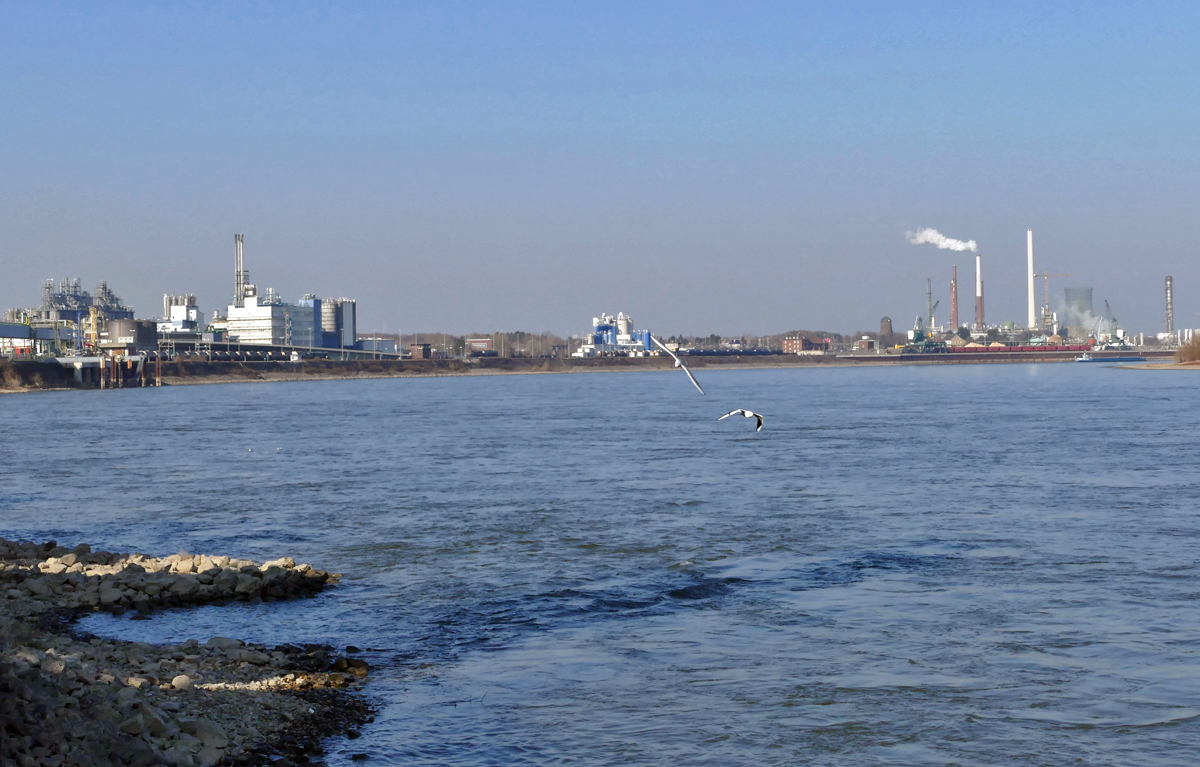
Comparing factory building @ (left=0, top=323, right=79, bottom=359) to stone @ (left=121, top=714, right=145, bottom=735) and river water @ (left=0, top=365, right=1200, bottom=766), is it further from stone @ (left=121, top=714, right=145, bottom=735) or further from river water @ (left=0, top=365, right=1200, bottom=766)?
stone @ (left=121, top=714, right=145, bottom=735)

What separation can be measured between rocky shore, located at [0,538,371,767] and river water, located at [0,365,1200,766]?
73 cm

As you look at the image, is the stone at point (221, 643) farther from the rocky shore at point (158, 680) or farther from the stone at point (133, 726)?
the stone at point (133, 726)

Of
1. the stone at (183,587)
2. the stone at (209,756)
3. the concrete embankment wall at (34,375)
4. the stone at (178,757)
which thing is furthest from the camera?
the concrete embankment wall at (34,375)

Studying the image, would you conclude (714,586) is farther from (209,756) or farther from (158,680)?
(209,756)

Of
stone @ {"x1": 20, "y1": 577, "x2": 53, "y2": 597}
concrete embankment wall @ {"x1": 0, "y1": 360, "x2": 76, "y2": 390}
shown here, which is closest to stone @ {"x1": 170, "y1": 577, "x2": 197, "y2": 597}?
stone @ {"x1": 20, "y1": 577, "x2": 53, "y2": 597}

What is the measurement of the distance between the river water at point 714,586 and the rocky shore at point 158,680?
28.9 inches

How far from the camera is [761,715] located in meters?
14.6

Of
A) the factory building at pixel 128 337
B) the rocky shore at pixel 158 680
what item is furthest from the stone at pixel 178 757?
the factory building at pixel 128 337

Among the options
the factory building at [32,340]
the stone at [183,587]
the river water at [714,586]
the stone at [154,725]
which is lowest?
the river water at [714,586]

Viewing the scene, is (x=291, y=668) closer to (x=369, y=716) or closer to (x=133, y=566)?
(x=369, y=716)

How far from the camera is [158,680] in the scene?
1419 centimetres

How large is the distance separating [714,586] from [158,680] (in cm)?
1122

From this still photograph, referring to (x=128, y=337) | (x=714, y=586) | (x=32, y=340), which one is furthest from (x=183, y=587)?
(x=128, y=337)

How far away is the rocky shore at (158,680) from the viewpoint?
11.1m
